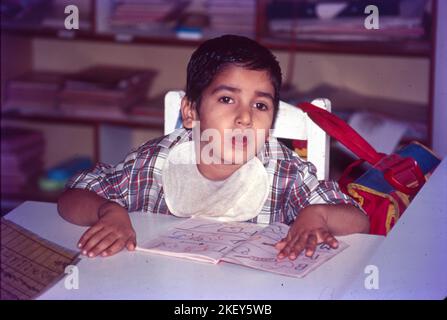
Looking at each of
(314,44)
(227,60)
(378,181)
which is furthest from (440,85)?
(227,60)

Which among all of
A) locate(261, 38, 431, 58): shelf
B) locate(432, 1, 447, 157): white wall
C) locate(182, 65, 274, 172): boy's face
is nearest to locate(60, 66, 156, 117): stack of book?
locate(261, 38, 431, 58): shelf

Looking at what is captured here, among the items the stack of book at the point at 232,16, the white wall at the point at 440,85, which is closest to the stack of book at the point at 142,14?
the stack of book at the point at 232,16

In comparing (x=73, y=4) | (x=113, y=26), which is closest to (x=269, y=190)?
(x=113, y=26)

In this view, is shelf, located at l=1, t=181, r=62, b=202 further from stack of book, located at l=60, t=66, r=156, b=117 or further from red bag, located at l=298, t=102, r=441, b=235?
red bag, located at l=298, t=102, r=441, b=235

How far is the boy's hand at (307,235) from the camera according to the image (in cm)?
110

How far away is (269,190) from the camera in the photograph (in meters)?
1.44

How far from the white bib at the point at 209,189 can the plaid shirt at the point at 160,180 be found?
0.8 inches

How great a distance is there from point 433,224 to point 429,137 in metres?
1.35

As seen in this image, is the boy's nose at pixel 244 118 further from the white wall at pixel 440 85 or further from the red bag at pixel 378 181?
the white wall at pixel 440 85

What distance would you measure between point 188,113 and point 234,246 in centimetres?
44

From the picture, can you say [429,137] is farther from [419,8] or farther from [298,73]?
[298,73]

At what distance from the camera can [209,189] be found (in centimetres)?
145

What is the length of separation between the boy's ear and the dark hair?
0.06ft

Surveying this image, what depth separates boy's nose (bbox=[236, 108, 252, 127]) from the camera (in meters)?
1.32
